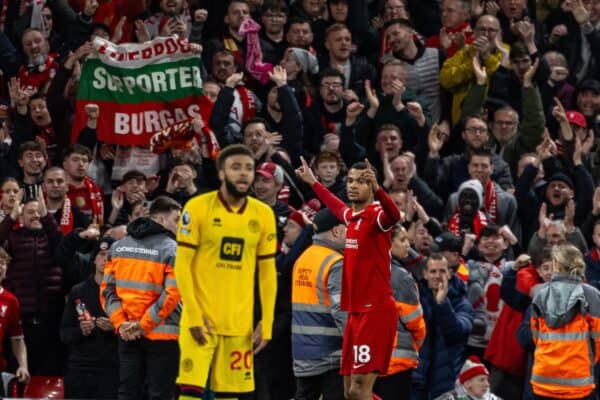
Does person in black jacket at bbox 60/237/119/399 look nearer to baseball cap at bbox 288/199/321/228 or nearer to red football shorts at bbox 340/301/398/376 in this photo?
baseball cap at bbox 288/199/321/228

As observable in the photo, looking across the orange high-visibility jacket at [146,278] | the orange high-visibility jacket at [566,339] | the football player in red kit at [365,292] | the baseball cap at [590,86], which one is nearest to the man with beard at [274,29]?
the baseball cap at [590,86]

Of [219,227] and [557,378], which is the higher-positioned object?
[219,227]

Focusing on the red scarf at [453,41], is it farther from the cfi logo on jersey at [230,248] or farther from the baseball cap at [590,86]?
the cfi logo on jersey at [230,248]

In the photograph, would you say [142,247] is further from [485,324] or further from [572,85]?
[572,85]

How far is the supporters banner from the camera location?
59.9 ft

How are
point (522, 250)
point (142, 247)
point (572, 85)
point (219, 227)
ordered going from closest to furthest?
1. point (219, 227)
2. point (142, 247)
3. point (522, 250)
4. point (572, 85)

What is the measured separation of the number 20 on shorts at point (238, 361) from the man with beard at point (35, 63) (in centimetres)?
666

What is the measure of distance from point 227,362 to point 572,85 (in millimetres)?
8888

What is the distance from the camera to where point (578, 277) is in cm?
1457

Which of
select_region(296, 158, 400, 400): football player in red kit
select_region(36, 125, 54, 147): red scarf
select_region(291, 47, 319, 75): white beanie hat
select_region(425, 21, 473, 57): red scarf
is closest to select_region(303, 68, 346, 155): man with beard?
select_region(291, 47, 319, 75): white beanie hat

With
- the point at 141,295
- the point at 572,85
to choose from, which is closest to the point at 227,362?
the point at 141,295

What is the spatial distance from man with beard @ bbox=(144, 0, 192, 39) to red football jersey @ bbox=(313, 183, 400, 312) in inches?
236

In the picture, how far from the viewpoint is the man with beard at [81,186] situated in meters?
17.0

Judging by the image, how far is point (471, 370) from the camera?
15.2 m
